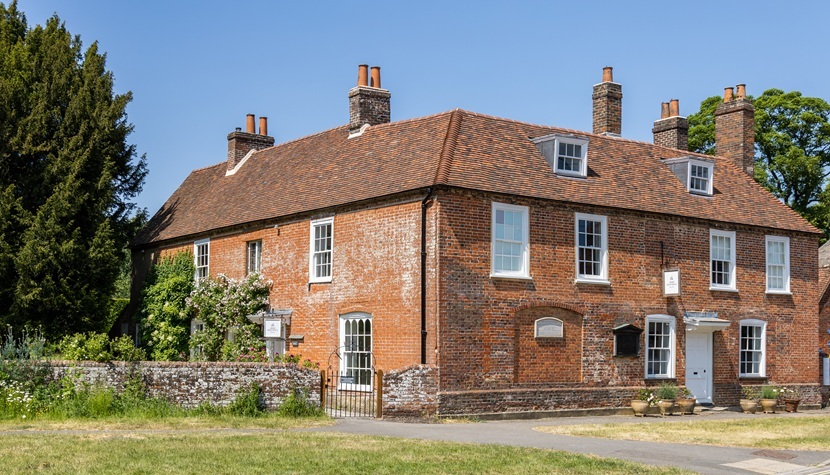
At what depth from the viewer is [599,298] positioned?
26609 millimetres

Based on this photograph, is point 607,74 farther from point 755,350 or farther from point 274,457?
point 274,457

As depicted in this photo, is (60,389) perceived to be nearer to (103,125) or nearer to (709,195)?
(103,125)

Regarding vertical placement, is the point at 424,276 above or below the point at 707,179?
below

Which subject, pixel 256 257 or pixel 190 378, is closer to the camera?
pixel 190 378

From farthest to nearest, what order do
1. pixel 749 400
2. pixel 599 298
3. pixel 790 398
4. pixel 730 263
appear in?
pixel 790 398 → pixel 730 263 → pixel 749 400 → pixel 599 298

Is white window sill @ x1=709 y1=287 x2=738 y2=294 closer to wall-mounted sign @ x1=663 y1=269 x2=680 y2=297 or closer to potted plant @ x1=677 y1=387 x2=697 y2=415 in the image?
wall-mounted sign @ x1=663 y1=269 x2=680 y2=297

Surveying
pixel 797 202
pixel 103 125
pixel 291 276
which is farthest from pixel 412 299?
pixel 797 202

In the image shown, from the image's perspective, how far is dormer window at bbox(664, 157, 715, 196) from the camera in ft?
99.5

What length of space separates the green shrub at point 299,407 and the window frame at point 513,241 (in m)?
5.64

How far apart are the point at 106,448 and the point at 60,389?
5.62 m

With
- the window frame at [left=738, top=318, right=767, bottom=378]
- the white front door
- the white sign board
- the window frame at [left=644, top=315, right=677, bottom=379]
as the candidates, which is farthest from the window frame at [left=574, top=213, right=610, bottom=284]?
the white sign board

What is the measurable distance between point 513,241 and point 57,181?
14.6 metres

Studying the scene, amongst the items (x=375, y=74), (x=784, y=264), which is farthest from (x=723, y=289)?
(x=375, y=74)

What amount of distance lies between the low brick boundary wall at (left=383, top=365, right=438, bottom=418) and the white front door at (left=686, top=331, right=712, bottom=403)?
9241 mm
